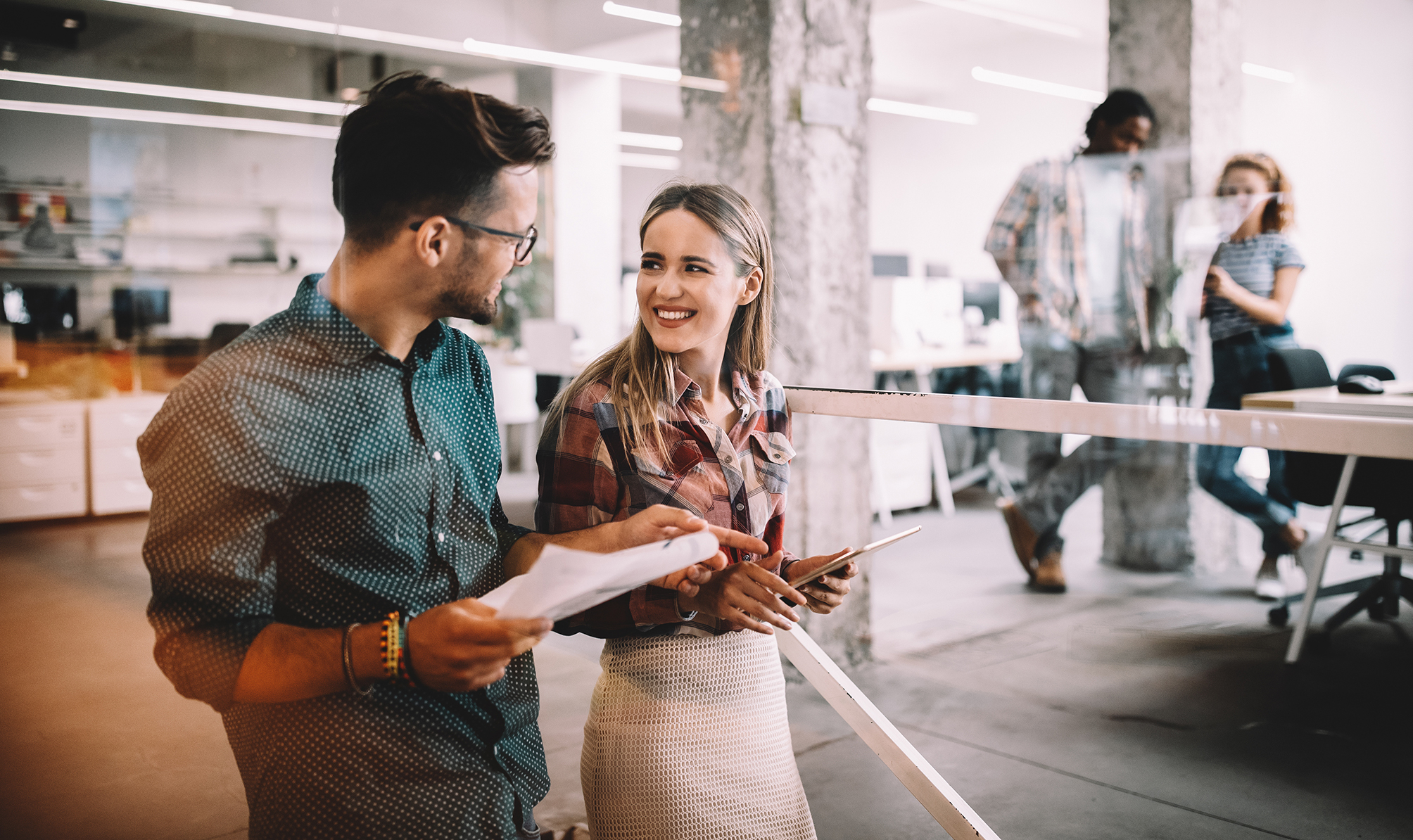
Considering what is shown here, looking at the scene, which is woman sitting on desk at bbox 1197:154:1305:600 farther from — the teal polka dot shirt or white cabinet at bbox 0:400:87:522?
white cabinet at bbox 0:400:87:522

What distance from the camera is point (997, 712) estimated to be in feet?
8.94

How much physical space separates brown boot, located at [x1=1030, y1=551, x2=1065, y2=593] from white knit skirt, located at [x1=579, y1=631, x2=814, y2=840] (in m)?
2.66

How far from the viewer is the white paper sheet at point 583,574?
75 cm

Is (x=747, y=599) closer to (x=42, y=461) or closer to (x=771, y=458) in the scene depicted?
(x=771, y=458)

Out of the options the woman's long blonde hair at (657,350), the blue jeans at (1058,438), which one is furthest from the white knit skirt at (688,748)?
the blue jeans at (1058,438)

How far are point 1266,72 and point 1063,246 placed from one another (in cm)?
131

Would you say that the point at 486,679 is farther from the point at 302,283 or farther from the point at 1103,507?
the point at 1103,507

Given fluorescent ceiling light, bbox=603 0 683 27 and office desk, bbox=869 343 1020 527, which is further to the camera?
office desk, bbox=869 343 1020 527

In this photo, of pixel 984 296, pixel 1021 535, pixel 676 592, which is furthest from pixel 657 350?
pixel 984 296

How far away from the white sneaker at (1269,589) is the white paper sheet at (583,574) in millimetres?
2900

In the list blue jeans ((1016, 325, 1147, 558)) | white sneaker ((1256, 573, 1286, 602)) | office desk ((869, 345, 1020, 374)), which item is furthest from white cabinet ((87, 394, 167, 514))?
office desk ((869, 345, 1020, 374))

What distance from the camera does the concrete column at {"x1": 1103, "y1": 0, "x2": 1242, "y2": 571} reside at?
3.82 meters

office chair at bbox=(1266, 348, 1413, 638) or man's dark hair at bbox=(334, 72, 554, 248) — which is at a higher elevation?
man's dark hair at bbox=(334, 72, 554, 248)

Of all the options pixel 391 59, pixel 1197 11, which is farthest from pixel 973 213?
pixel 391 59
